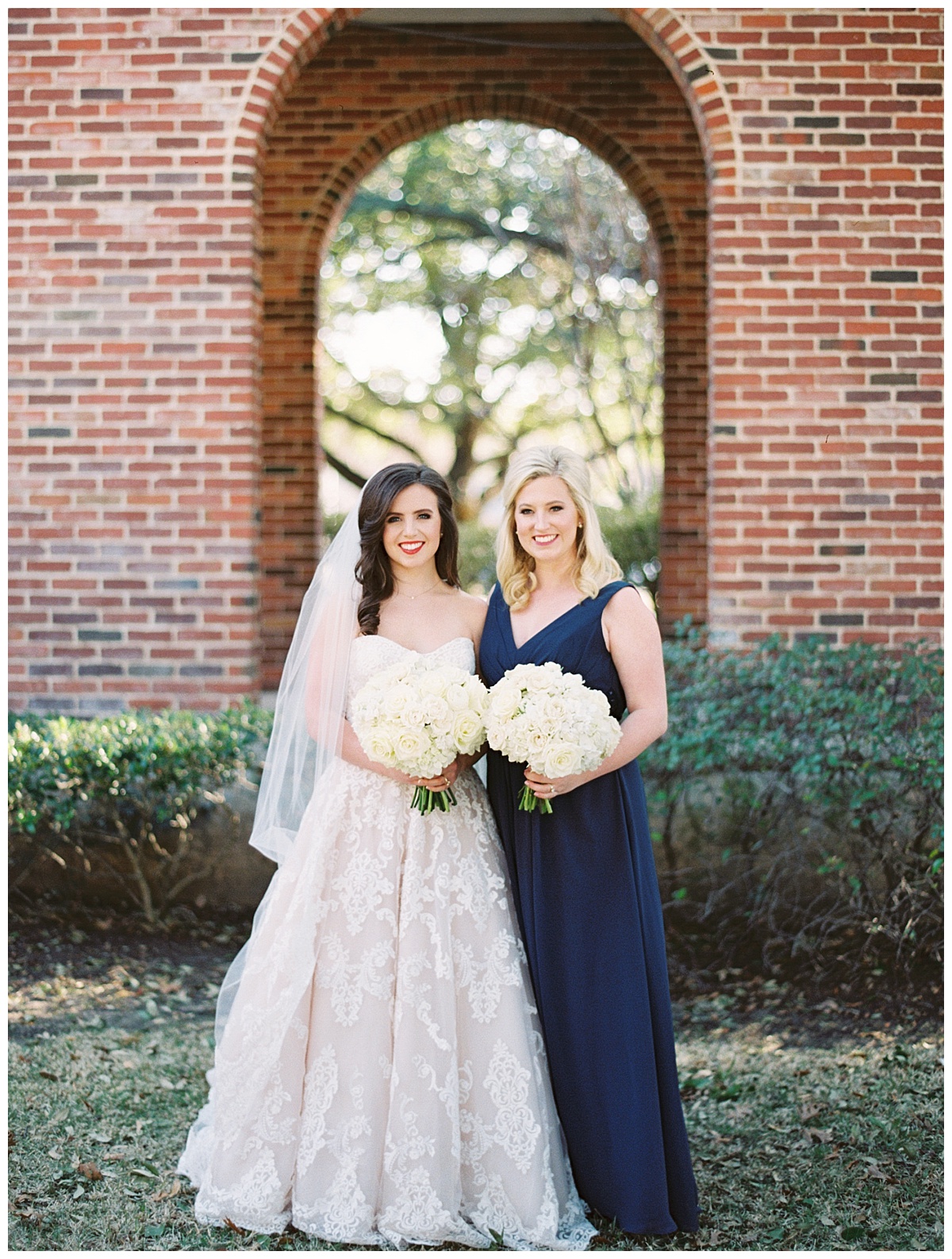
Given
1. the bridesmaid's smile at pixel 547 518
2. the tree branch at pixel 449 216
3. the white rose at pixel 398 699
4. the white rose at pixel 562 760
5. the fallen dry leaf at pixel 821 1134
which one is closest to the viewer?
the white rose at pixel 562 760

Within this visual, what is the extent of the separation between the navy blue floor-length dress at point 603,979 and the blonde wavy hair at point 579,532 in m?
0.08

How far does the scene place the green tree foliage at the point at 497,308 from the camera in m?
15.0

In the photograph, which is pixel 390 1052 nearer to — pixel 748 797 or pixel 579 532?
pixel 579 532

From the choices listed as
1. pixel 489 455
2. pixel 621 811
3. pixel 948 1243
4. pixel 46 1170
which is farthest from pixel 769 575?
pixel 489 455

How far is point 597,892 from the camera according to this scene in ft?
10.8

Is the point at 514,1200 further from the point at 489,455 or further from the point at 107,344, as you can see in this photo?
the point at 489,455

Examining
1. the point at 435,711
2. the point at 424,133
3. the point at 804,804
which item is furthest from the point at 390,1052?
the point at 424,133

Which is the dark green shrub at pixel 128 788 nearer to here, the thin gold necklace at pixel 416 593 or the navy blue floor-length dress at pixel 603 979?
the thin gold necklace at pixel 416 593

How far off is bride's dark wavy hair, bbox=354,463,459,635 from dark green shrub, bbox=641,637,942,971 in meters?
2.11

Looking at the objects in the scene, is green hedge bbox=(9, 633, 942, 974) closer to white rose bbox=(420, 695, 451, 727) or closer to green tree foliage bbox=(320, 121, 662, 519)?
white rose bbox=(420, 695, 451, 727)

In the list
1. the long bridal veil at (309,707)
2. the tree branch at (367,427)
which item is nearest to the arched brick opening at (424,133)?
the long bridal veil at (309,707)

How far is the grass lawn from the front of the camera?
11.1ft

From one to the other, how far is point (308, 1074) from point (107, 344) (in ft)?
13.8

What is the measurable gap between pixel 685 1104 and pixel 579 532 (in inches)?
89.3
